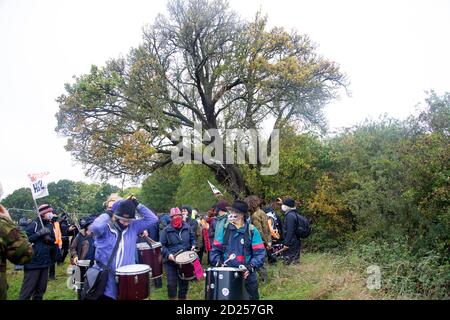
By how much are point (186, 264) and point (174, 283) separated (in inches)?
23.5

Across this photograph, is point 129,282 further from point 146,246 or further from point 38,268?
point 38,268

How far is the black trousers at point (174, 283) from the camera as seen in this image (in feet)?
22.3

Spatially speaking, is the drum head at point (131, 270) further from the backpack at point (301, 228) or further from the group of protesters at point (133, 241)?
the backpack at point (301, 228)

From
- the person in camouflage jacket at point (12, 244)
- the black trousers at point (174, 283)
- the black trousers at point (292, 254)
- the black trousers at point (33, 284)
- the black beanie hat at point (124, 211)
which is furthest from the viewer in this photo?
the black trousers at point (292, 254)

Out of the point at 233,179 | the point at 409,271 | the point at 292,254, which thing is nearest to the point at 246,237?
the point at 292,254

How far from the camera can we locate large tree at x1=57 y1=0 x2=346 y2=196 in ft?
60.7

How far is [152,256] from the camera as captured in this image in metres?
7.30

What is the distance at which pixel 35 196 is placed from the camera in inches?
344

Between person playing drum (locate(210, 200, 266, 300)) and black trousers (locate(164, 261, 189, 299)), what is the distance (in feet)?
6.14

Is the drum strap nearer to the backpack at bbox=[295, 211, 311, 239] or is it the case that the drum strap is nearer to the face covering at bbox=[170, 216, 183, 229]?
the face covering at bbox=[170, 216, 183, 229]

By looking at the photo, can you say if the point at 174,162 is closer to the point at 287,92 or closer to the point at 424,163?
the point at 287,92

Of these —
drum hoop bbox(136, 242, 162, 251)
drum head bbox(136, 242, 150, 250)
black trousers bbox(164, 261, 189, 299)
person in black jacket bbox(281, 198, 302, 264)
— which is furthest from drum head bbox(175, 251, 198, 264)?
person in black jacket bbox(281, 198, 302, 264)

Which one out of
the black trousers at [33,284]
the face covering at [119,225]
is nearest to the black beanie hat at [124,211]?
the face covering at [119,225]

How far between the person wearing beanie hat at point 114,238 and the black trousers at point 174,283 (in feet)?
6.71
